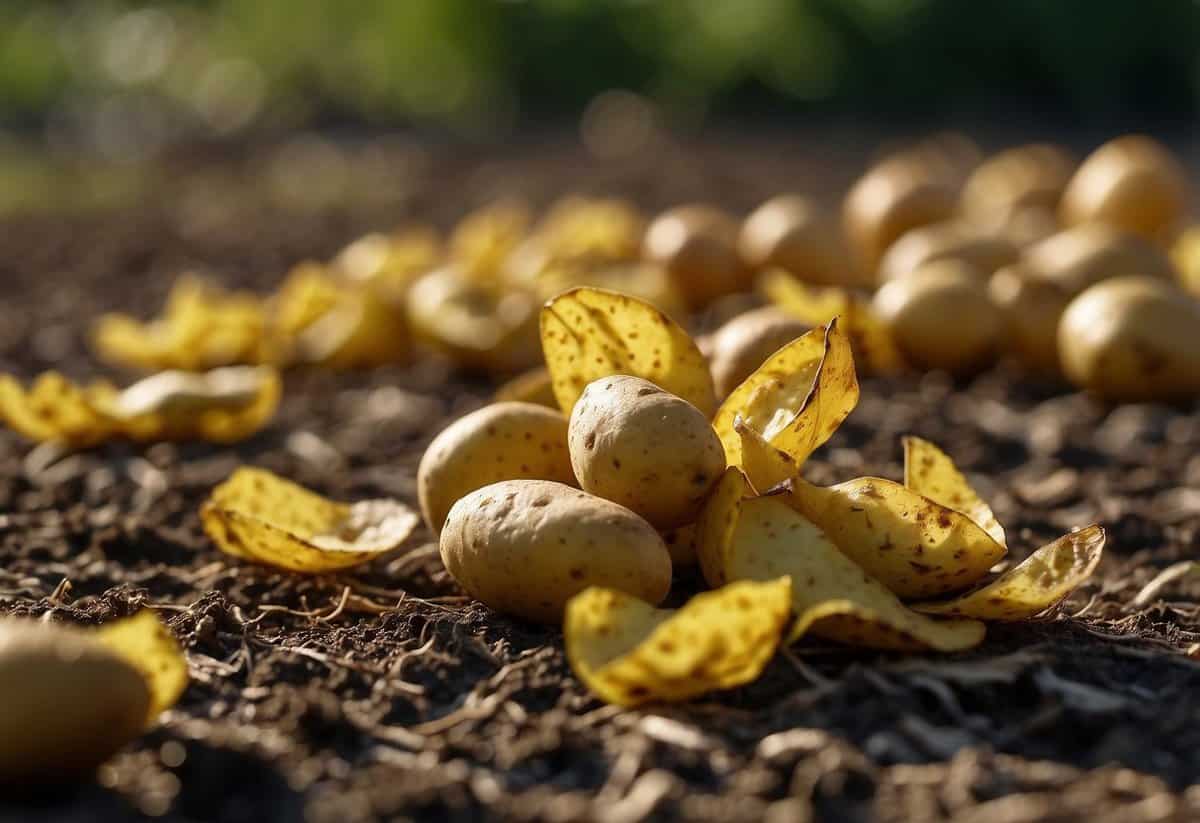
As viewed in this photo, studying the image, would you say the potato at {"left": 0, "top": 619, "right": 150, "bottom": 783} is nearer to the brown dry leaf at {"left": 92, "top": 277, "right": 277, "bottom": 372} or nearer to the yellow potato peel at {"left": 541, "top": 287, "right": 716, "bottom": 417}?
the yellow potato peel at {"left": 541, "top": 287, "right": 716, "bottom": 417}

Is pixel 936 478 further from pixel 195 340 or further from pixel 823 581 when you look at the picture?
pixel 195 340

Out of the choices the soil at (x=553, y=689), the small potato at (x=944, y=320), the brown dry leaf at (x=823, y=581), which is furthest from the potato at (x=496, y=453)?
the small potato at (x=944, y=320)

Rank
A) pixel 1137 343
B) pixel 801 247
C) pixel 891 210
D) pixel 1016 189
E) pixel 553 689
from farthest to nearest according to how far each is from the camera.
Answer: pixel 1016 189, pixel 891 210, pixel 801 247, pixel 1137 343, pixel 553 689

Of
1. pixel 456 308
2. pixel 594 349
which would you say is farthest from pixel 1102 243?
pixel 594 349

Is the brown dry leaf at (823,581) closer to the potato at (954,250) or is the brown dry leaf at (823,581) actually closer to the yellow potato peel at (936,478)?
the yellow potato peel at (936,478)

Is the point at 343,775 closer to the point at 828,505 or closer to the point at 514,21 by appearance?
the point at 828,505

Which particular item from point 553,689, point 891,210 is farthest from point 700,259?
point 553,689
